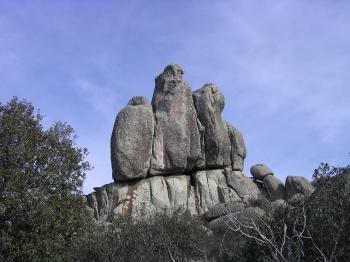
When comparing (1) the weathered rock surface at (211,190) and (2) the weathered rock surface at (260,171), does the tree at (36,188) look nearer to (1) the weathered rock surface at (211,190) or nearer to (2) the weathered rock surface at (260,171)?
(1) the weathered rock surface at (211,190)

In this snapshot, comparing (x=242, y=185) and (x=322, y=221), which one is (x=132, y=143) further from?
(x=322, y=221)

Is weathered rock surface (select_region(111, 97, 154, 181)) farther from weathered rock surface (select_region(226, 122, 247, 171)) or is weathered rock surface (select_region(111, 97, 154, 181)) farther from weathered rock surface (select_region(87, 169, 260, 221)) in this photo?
weathered rock surface (select_region(226, 122, 247, 171))

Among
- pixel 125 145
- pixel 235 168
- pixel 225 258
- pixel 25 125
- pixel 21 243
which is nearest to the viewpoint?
pixel 225 258

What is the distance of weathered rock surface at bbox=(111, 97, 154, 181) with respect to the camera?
40.1 metres

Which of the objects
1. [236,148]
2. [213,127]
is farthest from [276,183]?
[213,127]

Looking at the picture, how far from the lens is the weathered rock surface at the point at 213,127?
42.8 m

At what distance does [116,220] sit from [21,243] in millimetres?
4314

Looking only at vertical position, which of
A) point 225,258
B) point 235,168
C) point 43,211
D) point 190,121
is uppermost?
point 190,121

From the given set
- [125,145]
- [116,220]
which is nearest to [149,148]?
[125,145]

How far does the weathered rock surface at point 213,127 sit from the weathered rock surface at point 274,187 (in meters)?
3.44

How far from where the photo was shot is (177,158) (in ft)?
135

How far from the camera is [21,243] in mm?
23250

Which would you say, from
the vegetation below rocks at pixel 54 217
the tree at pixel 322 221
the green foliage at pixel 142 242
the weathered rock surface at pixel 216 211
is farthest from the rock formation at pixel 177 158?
the tree at pixel 322 221

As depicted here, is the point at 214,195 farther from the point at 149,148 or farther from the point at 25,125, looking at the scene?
the point at 25,125
